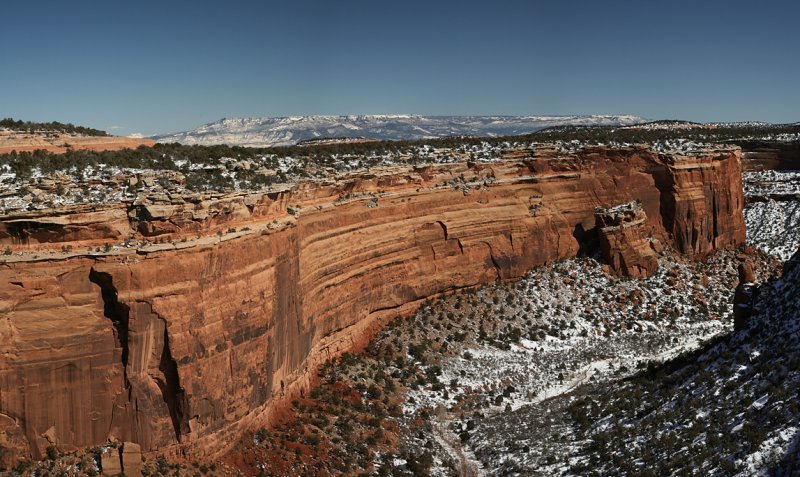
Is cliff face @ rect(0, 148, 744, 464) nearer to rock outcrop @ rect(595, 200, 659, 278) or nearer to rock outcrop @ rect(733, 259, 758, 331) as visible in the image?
rock outcrop @ rect(595, 200, 659, 278)

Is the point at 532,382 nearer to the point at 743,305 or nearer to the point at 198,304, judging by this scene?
the point at 743,305

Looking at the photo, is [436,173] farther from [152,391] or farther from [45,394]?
[45,394]

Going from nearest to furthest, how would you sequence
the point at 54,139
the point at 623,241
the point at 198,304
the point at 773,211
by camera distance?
the point at 198,304
the point at 54,139
the point at 623,241
the point at 773,211

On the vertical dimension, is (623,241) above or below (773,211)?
below

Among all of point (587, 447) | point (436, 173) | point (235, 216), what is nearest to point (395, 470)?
point (587, 447)

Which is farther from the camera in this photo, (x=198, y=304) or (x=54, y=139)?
(x=54, y=139)

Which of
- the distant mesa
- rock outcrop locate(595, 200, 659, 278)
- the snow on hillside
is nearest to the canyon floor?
rock outcrop locate(595, 200, 659, 278)

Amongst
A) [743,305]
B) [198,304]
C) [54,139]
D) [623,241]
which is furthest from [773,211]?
[54,139]
